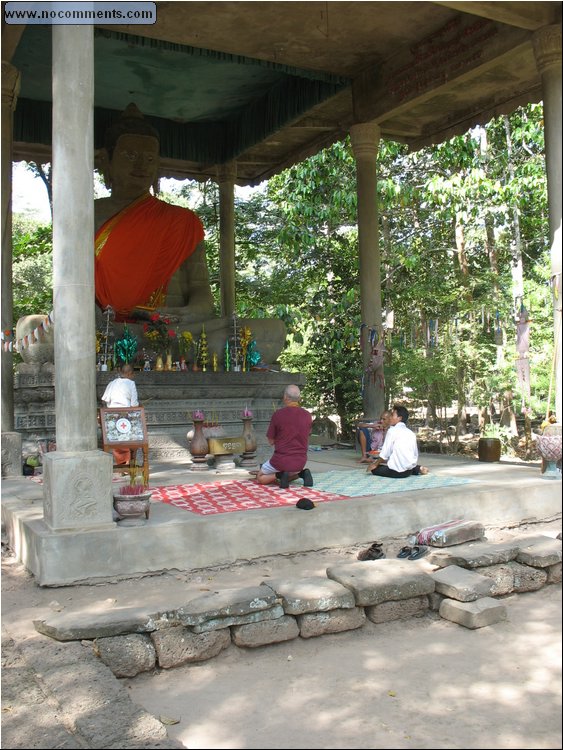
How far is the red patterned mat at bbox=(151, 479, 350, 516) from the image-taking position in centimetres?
612

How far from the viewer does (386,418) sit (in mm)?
9016

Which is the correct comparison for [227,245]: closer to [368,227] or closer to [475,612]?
[368,227]

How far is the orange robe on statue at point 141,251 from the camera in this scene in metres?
11.6

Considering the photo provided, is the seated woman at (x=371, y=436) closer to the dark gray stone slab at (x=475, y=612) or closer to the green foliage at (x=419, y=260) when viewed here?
the green foliage at (x=419, y=260)

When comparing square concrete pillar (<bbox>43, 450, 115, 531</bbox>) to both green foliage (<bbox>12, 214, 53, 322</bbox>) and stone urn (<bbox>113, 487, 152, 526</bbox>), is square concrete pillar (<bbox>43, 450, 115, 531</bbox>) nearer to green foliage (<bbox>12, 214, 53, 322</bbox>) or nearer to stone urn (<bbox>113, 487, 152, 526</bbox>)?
stone urn (<bbox>113, 487, 152, 526</bbox>)

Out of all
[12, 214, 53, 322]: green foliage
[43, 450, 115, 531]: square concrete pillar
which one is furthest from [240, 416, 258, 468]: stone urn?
[12, 214, 53, 322]: green foliage

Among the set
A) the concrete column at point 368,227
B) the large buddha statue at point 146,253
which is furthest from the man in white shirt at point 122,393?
the concrete column at point 368,227

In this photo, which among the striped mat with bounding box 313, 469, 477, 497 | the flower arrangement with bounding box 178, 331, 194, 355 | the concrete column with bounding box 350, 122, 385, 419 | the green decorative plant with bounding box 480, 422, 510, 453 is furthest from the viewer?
the green decorative plant with bounding box 480, 422, 510, 453

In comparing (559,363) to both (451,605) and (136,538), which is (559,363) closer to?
(451,605)

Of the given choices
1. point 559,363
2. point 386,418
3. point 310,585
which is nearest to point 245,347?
point 386,418

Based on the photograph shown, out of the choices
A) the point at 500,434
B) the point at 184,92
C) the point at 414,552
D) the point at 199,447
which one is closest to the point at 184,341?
the point at 199,447

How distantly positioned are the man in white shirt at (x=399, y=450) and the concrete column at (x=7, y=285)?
3.94 meters

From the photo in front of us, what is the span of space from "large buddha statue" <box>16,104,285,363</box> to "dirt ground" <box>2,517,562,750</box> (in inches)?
258

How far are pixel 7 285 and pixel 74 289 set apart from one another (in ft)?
10.7
